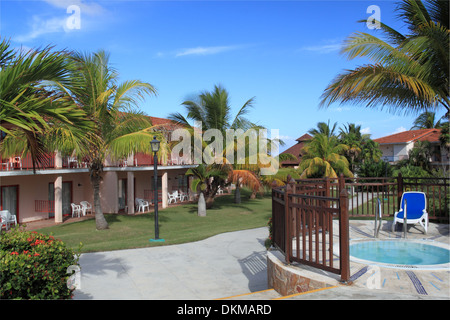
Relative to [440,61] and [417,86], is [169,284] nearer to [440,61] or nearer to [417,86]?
[417,86]

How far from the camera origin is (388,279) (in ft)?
17.8

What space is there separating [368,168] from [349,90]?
28868mm

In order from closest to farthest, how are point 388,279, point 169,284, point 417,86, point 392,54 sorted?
point 388,279 → point 169,284 → point 417,86 → point 392,54

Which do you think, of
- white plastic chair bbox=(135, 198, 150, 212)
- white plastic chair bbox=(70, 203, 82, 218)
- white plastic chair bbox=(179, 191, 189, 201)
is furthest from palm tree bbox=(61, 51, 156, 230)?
white plastic chair bbox=(179, 191, 189, 201)

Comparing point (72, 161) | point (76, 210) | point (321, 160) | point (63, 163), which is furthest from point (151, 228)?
point (321, 160)

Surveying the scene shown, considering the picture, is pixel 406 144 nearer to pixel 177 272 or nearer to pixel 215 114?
pixel 215 114

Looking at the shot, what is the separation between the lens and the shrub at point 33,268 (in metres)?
3.80

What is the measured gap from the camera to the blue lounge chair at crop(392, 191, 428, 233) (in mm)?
9195

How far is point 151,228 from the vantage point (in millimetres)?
15820

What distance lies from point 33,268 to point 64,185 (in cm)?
1872

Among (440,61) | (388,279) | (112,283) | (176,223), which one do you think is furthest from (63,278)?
(176,223)

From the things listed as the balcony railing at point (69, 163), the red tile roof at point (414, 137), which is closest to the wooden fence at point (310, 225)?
the balcony railing at point (69, 163)
